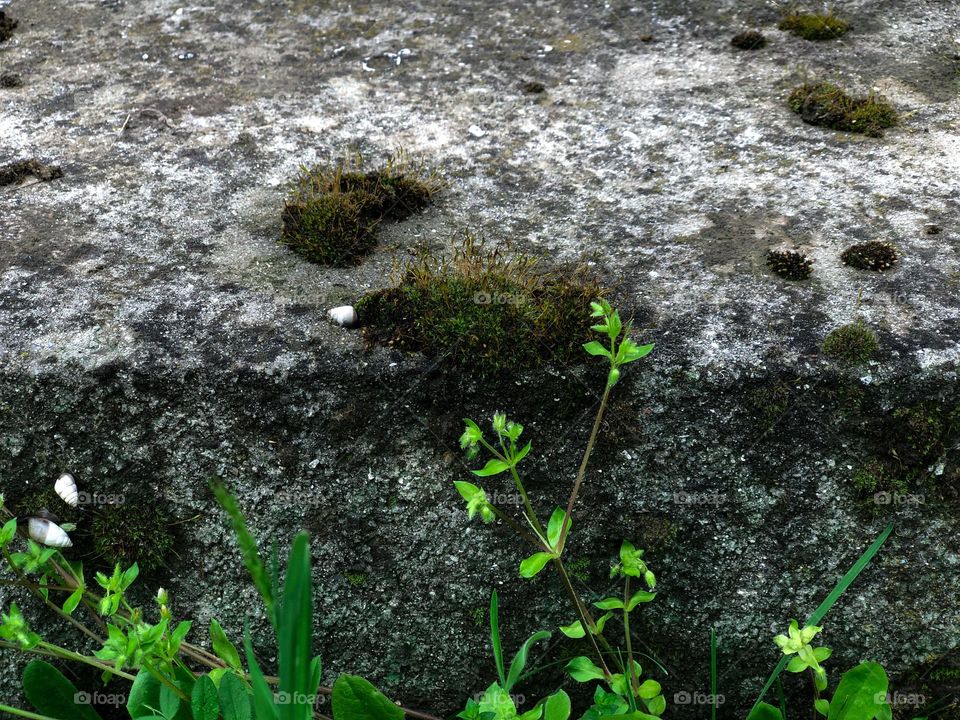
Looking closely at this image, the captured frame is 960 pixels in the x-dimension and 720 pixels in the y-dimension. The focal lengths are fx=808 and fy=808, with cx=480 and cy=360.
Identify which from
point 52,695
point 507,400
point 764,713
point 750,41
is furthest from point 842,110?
point 52,695

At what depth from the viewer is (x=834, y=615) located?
3.54 m

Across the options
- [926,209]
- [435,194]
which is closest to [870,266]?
[926,209]

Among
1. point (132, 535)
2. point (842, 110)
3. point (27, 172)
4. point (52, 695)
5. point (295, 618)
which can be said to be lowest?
point (52, 695)

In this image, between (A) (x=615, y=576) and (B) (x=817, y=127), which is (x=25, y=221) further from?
(B) (x=817, y=127)

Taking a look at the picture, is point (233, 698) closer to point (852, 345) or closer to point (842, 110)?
point (852, 345)

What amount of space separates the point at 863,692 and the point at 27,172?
16.0ft

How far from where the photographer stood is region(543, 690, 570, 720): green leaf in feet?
8.97

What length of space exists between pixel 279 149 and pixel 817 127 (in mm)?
3251

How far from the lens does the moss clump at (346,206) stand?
13.3ft

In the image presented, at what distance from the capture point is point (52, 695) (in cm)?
308

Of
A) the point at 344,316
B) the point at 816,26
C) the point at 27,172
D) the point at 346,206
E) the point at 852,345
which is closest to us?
the point at 852,345

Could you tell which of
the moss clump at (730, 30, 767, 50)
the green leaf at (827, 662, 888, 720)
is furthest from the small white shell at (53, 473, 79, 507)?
the moss clump at (730, 30, 767, 50)

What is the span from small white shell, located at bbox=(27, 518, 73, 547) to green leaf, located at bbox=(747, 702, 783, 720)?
2.91 m

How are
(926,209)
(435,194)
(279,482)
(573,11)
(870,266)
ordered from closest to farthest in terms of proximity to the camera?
(279,482)
(870,266)
(926,209)
(435,194)
(573,11)
